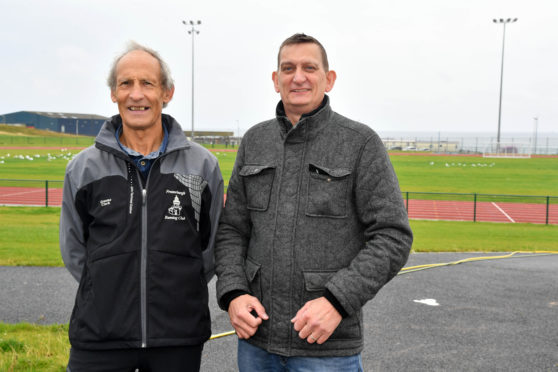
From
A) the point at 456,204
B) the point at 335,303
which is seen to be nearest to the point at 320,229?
the point at 335,303

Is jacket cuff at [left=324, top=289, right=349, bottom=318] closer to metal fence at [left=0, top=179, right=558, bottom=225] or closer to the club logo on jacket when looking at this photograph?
the club logo on jacket

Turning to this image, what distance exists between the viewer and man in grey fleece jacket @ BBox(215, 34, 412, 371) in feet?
7.72

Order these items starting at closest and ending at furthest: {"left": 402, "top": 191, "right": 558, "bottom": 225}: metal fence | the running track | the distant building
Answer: {"left": 402, "top": 191, "right": 558, "bottom": 225}: metal fence, the running track, the distant building

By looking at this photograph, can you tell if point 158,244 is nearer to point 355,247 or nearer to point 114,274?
point 114,274

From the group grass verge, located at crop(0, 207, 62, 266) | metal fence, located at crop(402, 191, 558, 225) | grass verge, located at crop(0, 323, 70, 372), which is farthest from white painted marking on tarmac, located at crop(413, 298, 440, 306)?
metal fence, located at crop(402, 191, 558, 225)

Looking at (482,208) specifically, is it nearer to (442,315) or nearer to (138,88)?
(442,315)

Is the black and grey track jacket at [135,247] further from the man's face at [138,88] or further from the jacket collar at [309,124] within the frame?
the jacket collar at [309,124]

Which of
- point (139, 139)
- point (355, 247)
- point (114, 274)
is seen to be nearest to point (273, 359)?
point (355, 247)

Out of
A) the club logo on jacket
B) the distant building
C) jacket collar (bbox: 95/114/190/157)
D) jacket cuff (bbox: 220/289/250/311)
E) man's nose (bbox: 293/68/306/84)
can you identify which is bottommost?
jacket cuff (bbox: 220/289/250/311)

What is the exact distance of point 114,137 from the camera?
2646mm

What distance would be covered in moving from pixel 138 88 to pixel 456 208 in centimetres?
1860

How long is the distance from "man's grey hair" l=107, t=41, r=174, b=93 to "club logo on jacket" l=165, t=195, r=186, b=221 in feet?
2.02

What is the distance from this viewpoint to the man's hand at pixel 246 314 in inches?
96.5

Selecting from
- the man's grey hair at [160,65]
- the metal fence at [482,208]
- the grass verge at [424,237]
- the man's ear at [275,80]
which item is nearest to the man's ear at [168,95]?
the man's grey hair at [160,65]
